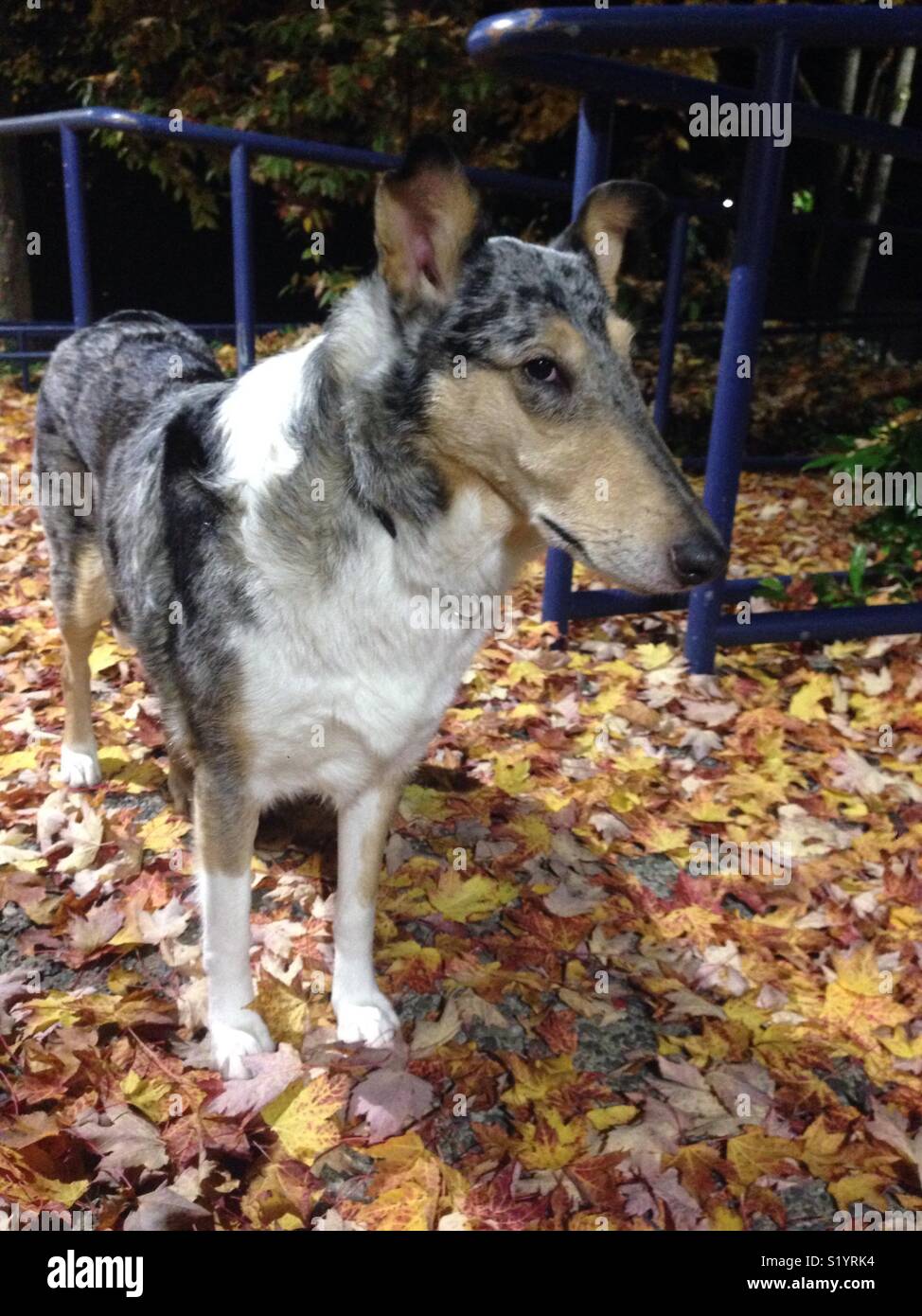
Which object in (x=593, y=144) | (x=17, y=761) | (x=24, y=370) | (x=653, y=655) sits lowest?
(x=17, y=761)

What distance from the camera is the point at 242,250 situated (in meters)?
4.47

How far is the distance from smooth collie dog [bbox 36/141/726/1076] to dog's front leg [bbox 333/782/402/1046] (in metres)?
0.01

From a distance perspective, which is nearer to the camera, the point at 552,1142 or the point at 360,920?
the point at 552,1142

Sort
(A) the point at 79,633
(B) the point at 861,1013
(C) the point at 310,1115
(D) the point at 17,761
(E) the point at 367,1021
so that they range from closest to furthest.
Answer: (C) the point at 310,1115 < (E) the point at 367,1021 < (B) the point at 861,1013 < (A) the point at 79,633 < (D) the point at 17,761

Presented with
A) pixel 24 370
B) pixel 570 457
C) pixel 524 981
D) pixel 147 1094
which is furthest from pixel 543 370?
pixel 24 370

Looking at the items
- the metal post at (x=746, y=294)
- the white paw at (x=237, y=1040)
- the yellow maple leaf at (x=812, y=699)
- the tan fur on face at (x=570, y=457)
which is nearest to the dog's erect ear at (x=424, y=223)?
the tan fur on face at (x=570, y=457)

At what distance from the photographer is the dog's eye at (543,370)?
1943 mm

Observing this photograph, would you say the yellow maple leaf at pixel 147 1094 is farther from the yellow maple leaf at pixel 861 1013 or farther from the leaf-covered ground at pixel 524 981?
the yellow maple leaf at pixel 861 1013

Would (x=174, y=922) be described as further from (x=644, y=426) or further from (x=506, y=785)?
(x=644, y=426)

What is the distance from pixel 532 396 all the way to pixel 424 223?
397 millimetres

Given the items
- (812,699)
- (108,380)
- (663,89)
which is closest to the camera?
(108,380)

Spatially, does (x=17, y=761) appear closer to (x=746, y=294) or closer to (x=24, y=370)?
(x=746, y=294)

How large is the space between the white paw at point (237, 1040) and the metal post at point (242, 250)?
9.27 feet

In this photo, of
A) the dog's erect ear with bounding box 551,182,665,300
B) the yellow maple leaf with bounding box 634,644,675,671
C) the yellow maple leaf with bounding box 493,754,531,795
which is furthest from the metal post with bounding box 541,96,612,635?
the dog's erect ear with bounding box 551,182,665,300
